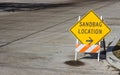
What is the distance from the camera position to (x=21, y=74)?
450 inches

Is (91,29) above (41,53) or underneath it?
above

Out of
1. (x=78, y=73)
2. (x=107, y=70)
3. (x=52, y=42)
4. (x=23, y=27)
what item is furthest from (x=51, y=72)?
(x=23, y=27)

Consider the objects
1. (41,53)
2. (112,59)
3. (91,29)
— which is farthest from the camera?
(41,53)

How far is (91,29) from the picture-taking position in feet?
44.2

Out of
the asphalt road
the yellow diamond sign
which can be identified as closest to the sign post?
the yellow diamond sign

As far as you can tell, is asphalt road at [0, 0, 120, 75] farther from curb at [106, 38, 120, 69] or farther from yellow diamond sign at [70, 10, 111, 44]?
yellow diamond sign at [70, 10, 111, 44]

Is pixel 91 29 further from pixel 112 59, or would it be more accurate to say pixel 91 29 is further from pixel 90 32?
pixel 112 59

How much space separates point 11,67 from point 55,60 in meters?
1.84

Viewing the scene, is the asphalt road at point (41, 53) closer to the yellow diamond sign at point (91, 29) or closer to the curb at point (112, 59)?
the curb at point (112, 59)

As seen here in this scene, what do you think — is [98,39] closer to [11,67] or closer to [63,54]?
[63,54]

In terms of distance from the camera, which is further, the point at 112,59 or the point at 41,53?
the point at 41,53

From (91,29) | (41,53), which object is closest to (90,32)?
(91,29)

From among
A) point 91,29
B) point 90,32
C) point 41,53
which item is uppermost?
point 91,29

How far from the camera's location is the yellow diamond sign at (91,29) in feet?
43.9
